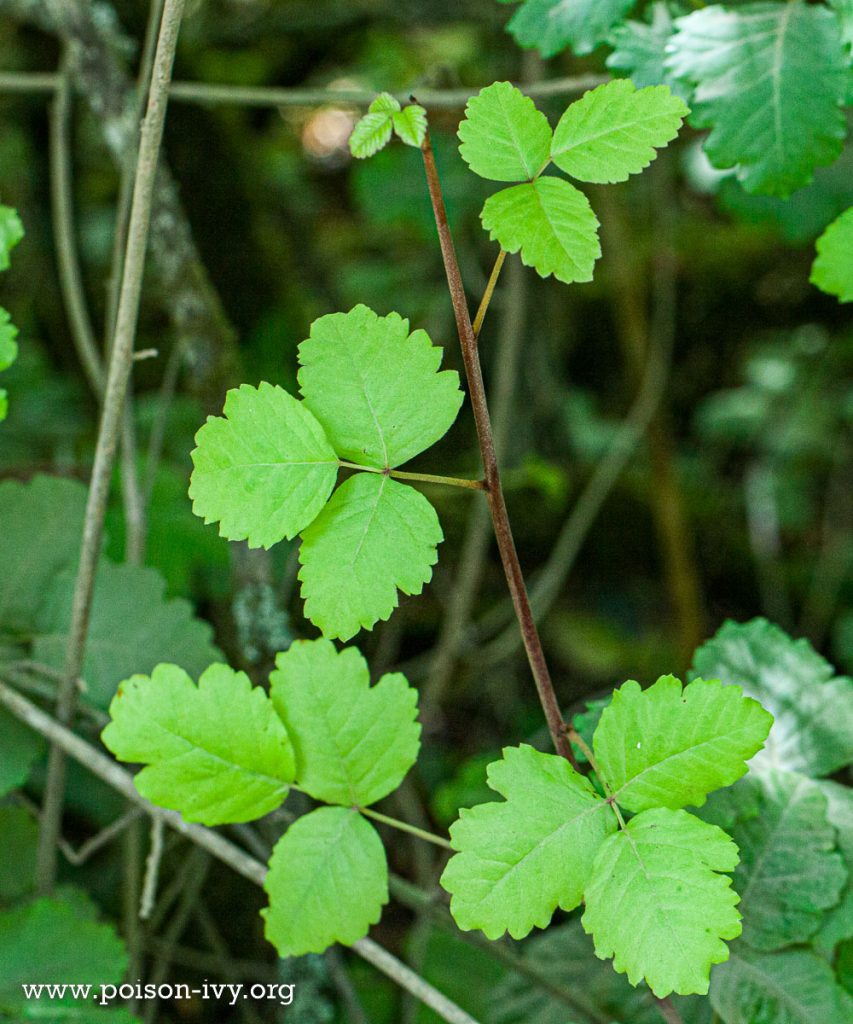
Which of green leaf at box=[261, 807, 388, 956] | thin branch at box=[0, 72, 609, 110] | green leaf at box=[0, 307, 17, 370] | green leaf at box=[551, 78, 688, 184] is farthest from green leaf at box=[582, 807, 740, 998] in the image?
thin branch at box=[0, 72, 609, 110]

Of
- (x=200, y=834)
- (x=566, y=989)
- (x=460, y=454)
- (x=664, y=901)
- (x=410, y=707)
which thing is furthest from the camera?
(x=460, y=454)

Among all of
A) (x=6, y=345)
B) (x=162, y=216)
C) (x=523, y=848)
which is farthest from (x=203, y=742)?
(x=162, y=216)

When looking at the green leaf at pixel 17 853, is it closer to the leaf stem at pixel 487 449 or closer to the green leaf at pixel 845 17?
the leaf stem at pixel 487 449

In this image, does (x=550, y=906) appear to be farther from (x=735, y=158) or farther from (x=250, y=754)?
(x=735, y=158)

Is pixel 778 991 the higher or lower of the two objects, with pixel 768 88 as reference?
lower

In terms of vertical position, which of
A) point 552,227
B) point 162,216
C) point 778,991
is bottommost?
point 778,991

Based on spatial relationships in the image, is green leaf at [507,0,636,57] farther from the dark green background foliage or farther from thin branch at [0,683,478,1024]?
thin branch at [0,683,478,1024]

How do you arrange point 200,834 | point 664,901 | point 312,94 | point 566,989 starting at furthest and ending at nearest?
point 312,94 < point 566,989 < point 200,834 < point 664,901

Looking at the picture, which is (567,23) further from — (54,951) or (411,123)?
(54,951)

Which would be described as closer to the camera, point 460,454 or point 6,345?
point 6,345
